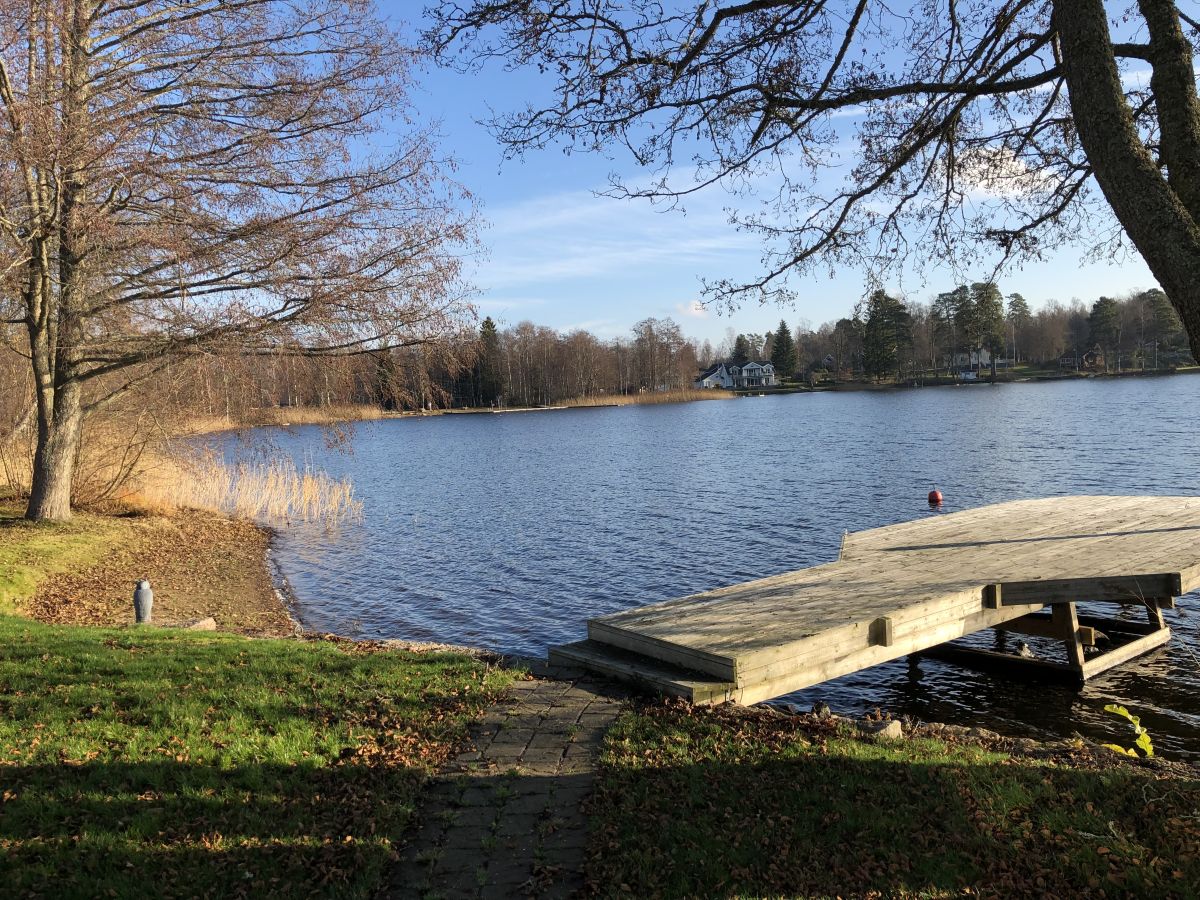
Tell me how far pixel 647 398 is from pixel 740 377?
25.1m

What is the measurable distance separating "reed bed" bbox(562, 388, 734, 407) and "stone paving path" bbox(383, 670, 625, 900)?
10602 centimetres

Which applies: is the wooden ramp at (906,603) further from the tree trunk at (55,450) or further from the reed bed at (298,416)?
the tree trunk at (55,450)

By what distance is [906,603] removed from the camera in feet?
27.6

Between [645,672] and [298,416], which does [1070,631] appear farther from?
[298,416]

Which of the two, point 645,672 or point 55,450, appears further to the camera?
point 55,450

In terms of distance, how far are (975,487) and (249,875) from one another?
80.8 feet

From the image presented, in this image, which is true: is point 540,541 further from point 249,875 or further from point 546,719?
point 249,875

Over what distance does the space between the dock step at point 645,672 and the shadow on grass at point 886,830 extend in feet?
3.61

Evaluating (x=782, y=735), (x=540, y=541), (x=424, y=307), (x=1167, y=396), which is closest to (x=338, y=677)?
(x=782, y=735)

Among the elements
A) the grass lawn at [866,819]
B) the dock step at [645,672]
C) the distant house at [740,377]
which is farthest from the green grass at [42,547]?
the distant house at [740,377]

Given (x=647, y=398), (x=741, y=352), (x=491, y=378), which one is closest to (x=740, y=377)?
(x=741, y=352)

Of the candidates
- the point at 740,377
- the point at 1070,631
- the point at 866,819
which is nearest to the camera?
the point at 866,819

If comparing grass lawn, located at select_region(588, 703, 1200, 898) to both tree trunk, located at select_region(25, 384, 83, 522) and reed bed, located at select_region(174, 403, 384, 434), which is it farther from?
tree trunk, located at select_region(25, 384, 83, 522)

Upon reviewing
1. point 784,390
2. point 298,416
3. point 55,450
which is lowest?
point 55,450
